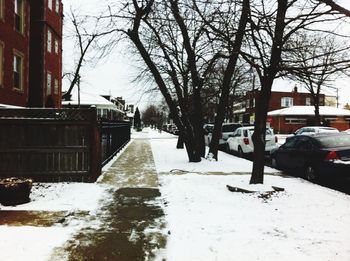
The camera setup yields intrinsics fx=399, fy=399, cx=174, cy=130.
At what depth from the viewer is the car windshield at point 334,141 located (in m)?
11.5

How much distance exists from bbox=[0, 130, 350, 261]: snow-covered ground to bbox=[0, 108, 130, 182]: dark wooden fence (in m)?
0.52

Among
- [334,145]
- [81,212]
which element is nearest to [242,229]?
[81,212]

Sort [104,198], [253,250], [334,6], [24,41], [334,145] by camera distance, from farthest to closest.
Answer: [24,41] < [334,145] < [104,198] < [334,6] < [253,250]

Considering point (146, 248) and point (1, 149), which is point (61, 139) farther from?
point (146, 248)

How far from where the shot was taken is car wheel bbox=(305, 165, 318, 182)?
1161cm

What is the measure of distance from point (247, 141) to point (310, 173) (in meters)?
7.30

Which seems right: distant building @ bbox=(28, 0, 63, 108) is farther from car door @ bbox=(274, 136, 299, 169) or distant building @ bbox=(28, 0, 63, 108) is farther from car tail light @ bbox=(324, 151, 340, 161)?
car tail light @ bbox=(324, 151, 340, 161)

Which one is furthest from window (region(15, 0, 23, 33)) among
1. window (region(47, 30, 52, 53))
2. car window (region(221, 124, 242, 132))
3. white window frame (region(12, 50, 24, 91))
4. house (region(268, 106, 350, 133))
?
house (region(268, 106, 350, 133))

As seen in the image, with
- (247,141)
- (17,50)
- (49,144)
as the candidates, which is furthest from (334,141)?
Answer: (17,50)

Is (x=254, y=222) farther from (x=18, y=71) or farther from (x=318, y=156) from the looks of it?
(x=18, y=71)

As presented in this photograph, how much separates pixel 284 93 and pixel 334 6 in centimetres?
6735

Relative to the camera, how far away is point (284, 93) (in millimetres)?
72000

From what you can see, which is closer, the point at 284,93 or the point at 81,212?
the point at 81,212

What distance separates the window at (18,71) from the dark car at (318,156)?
14838 mm
